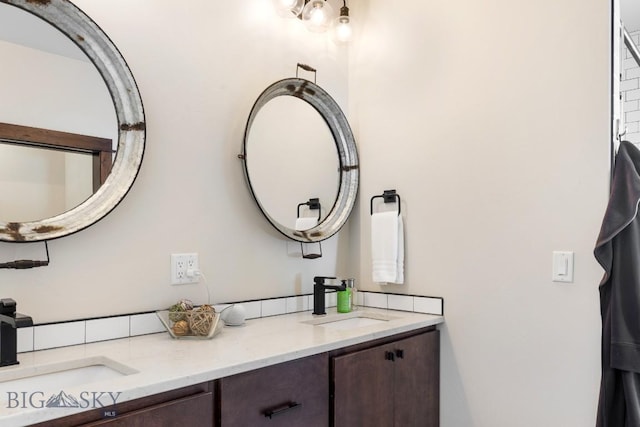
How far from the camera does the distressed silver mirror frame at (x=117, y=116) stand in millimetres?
1488

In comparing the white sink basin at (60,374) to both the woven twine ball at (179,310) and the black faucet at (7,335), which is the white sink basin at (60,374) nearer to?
the black faucet at (7,335)

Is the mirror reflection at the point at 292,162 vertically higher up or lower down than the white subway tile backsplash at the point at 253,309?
higher up

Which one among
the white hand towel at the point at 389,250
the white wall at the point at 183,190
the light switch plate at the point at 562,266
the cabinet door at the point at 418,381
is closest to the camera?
the white wall at the point at 183,190

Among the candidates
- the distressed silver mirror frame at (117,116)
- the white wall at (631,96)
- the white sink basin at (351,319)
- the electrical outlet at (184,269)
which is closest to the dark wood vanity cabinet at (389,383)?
the white sink basin at (351,319)

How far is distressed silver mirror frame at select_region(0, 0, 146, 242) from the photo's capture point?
1488 mm

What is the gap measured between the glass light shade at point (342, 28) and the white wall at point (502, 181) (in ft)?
0.57

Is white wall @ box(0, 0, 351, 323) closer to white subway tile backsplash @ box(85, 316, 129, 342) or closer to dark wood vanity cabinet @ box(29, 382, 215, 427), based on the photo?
white subway tile backsplash @ box(85, 316, 129, 342)

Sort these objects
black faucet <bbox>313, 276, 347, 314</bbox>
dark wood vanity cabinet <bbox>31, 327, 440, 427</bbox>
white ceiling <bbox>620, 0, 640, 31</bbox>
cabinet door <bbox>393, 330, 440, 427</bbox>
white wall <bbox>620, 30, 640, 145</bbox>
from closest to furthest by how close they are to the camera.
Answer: dark wood vanity cabinet <bbox>31, 327, 440, 427</bbox> < cabinet door <bbox>393, 330, 440, 427</bbox> < black faucet <bbox>313, 276, 347, 314</bbox> < white ceiling <bbox>620, 0, 640, 31</bbox> < white wall <bbox>620, 30, 640, 145</bbox>

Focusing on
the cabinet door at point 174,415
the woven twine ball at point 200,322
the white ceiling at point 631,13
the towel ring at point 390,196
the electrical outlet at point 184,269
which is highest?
the white ceiling at point 631,13

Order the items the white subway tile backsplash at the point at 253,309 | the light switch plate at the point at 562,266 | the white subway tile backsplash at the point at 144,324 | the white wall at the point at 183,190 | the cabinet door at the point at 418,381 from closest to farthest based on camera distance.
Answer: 1. the white wall at the point at 183,190
2. the white subway tile backsplash at the point at 144,324
3. the light switch plate at the point at 562,266
4. the cabinet door at the point at 418,381
5. the white subway tile backsplash at the point at 253,309

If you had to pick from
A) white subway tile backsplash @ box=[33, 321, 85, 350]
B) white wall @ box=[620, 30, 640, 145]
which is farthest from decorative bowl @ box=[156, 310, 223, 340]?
white wall @ box=[620, 30, 640, 145]

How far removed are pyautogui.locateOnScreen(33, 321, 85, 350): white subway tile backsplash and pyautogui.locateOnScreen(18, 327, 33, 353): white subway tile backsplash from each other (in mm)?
11

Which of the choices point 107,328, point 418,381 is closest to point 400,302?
point 418,381

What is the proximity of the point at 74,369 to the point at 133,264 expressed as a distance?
1.42 feet
